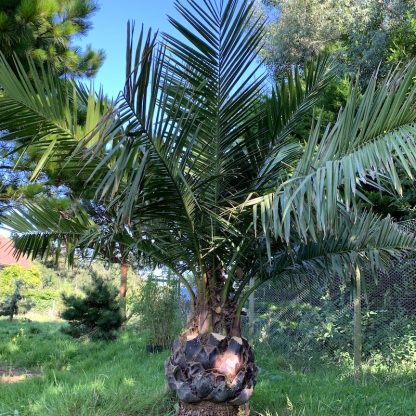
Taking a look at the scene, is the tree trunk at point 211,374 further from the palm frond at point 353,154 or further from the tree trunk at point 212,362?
the palm frond at point 353,154

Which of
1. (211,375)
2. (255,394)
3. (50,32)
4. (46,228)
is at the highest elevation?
(50,32)

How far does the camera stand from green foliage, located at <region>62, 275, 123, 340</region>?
33.3ft

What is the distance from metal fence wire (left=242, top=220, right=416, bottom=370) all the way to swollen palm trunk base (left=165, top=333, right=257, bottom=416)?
1.22 m

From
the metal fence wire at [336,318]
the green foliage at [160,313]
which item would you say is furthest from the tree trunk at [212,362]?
the green foliage at [160,313]

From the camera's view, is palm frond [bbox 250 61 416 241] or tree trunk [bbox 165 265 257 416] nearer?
palm frond [bbox 250 61 416 241]

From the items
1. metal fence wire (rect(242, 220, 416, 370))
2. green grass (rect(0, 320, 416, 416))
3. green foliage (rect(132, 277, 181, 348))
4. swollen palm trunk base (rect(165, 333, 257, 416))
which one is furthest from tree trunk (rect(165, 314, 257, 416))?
green foliage (rect(132, 277, 181, 348))

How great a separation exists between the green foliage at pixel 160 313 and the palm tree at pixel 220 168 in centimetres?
475

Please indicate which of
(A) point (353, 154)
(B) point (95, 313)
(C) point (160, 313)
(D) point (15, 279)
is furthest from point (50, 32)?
(D) point (15, 279)

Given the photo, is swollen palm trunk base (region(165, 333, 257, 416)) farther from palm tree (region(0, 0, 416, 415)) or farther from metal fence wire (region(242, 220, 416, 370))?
metal fence wire (region(242, 220, 416, 370))

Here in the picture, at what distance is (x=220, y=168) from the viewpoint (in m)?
3.64

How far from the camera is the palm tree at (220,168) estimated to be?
255cm

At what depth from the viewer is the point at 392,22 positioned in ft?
30.0

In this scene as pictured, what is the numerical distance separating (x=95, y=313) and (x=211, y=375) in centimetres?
729

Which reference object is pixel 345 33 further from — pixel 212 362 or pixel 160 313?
pixel 212 362
